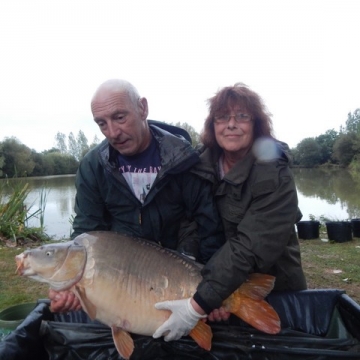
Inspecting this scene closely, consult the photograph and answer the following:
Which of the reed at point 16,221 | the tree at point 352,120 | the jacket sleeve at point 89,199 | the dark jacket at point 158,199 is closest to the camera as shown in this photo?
the dark jacket at point 158,199

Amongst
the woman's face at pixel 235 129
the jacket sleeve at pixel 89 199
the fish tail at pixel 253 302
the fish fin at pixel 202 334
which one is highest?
the woman's face at pixel 235 129

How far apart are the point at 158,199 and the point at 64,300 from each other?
707 mm

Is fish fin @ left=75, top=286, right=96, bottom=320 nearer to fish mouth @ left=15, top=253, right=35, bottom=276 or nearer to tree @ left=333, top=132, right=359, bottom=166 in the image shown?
fish mouth @ left=15, top=253, right=35, bottom=276

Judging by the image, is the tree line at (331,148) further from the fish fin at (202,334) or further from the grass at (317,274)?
the fish fin at (202,334)

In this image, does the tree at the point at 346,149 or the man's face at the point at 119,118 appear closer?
the man's face at the point at 119,118

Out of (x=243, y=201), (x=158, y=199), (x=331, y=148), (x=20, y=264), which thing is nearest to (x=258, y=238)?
(x=243, y=201)

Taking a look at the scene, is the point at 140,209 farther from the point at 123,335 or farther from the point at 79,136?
the point at 79,136

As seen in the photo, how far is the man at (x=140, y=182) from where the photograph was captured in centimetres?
196

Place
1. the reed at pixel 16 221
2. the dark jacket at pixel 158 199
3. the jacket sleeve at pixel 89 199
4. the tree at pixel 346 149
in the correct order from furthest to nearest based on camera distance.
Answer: the tree at pixel 346 149 → the reed at pixel 16 221 → the jacket sleeve at pixel 89 199 → the dark jacket at pixel 158 199

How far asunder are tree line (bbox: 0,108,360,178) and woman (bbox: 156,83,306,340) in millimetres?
6398

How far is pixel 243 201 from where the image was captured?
1.88 meters

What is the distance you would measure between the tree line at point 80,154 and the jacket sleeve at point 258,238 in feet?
22.0

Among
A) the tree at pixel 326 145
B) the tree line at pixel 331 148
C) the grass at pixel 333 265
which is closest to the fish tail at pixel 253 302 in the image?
the grass at pixel 333 265

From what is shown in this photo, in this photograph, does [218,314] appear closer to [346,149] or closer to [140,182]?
[140,182]
